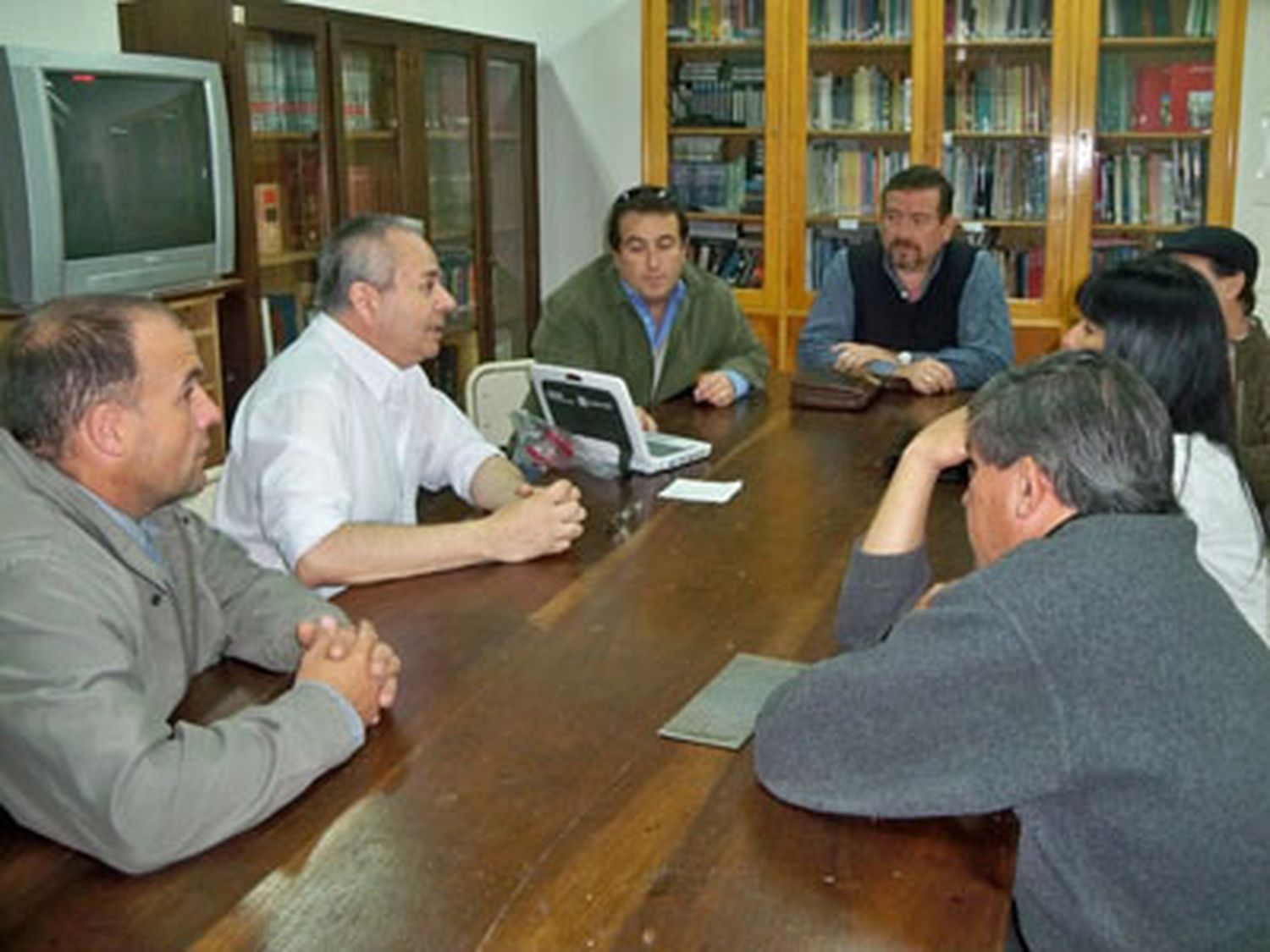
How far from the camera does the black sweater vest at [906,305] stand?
3801 millimetres

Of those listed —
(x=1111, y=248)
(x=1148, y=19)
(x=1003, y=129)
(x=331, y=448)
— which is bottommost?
(x=331, y=448)

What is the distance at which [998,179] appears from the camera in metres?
5.20

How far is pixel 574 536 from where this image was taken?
213cm

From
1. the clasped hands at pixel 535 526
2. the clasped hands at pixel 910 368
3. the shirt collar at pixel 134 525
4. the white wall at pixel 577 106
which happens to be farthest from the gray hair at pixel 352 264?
the white wall at pixel 577 106

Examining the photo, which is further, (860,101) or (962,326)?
(860,101)

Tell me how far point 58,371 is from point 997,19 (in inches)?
176

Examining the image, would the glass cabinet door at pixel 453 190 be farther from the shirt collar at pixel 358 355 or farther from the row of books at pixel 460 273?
the shirt collar at pixel 358 355

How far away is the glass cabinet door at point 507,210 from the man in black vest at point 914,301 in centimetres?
179

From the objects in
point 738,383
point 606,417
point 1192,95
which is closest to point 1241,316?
point 738,383

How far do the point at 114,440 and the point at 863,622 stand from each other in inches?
36.5

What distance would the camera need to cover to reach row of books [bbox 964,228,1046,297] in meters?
5.14

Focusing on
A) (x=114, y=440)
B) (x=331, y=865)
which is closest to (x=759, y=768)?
(x=331, y=865)

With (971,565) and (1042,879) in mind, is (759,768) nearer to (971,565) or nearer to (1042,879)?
(1042,879)

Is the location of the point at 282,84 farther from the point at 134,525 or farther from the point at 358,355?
the point at 134,525
